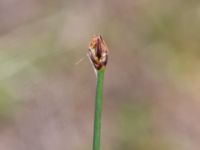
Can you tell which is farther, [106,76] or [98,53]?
[106,76]

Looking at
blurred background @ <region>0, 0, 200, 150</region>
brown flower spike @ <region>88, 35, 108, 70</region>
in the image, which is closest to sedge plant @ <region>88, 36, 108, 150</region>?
brown flower spike @ <region>88, 35, 108, 70</region>

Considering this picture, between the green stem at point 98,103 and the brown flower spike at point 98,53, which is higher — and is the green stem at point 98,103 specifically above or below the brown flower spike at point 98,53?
below

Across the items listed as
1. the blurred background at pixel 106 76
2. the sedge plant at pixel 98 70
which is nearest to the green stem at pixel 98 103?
the sedge plant at pixel 98 70

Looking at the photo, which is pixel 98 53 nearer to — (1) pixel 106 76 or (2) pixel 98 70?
(2) pixel 98 70

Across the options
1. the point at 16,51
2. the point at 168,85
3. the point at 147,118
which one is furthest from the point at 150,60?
the point at 16,51

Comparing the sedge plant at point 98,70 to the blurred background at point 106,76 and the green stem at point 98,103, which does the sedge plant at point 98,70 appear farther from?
the blurred background at point 106,76

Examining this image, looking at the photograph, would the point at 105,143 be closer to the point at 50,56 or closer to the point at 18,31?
the point at 50,56

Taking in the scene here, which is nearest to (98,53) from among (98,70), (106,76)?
(98,70)
